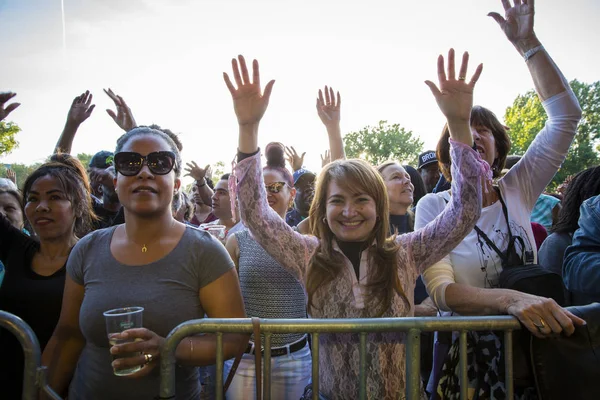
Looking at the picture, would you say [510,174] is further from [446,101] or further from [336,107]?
[336,107]

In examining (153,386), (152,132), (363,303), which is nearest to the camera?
(153,386)

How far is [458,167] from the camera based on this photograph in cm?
210

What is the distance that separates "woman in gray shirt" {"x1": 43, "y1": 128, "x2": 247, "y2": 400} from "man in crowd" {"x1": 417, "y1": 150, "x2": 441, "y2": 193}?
3966mm

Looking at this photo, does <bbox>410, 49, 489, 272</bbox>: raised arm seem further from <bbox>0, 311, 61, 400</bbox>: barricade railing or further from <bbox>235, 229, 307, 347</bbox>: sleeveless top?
Answer: <bbox>0, 311, 61, 400</bbox>: barricade railing

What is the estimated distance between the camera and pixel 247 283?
2.76m

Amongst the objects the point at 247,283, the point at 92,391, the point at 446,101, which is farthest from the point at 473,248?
the point at 92,391

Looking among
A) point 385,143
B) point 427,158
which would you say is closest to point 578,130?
point 385,143

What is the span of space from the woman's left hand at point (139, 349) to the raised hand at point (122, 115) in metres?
2.93

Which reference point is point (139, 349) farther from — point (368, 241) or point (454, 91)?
point (454, 91)

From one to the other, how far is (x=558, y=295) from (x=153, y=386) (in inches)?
80.0

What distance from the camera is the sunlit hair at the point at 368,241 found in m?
2.05

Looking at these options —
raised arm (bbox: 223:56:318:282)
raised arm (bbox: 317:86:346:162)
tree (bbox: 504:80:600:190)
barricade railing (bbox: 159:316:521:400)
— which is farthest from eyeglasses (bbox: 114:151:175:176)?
tree (bbox: 504:80:600:190)

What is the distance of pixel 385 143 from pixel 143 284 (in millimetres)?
61646

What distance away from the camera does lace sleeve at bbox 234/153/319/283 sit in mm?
2051
